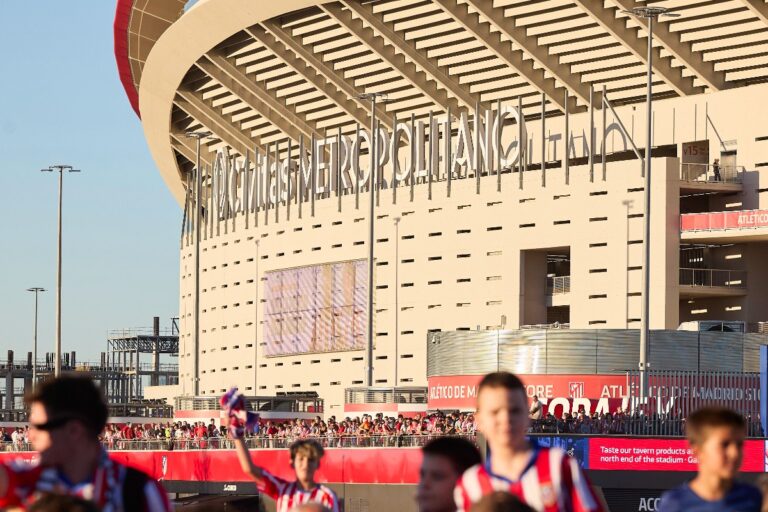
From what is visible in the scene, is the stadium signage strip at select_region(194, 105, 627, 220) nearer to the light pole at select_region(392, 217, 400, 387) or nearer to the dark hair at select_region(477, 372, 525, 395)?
the light pole at select_region(392, 217, 400, 387)

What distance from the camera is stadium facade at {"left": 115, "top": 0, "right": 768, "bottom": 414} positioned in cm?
5903

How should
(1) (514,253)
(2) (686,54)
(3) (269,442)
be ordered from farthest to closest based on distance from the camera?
(1) (514,253), (2) (686,54), (3) (269,442)

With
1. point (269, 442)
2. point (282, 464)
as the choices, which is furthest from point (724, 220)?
point (282, 464)

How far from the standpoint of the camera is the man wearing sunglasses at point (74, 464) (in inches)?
232

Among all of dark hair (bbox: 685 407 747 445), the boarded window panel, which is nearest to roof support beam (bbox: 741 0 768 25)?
the boarded window panel

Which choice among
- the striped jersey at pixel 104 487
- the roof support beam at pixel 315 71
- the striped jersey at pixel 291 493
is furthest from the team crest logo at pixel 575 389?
the striped jersey at pixel 104 487

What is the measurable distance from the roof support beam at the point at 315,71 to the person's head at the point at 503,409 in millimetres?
64611

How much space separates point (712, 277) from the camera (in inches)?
2347

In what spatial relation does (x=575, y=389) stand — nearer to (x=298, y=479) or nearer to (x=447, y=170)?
(x=447, y=170)

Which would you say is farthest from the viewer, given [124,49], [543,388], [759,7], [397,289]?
[124,49]

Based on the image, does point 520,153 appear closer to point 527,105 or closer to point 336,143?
point 527,105

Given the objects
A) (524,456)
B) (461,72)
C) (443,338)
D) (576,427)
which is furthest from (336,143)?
(524,456)

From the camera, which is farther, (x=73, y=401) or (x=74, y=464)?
(x=74, y=464)

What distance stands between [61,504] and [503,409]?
1.86 meters
